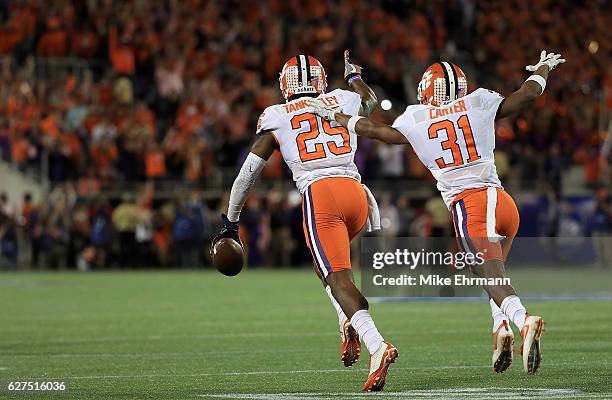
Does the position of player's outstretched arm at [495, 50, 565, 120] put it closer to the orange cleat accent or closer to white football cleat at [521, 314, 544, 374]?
white football cleat at [521, 314, 544, 374]

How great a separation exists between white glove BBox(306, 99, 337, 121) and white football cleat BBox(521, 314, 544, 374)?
1.91 metres

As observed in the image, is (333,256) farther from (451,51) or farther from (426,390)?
(451,51)

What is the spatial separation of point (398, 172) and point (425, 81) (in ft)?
59.7

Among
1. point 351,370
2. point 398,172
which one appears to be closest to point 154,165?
point 398,172

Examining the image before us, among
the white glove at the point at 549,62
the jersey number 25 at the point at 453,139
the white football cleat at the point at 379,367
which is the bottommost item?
the white football cleat at the point at 379,367

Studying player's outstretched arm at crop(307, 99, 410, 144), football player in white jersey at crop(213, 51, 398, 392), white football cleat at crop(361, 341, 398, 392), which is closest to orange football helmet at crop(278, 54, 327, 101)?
football player in white jersey at crop(213, 51, 398, 392)

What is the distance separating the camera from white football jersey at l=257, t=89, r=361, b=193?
30.4ft

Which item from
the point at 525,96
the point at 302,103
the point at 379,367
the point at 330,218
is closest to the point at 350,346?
the point at 330,218

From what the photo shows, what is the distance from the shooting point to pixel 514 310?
8625 millimetres

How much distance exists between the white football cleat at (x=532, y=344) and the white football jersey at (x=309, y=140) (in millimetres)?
1718

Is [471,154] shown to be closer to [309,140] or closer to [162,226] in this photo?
[309,140]

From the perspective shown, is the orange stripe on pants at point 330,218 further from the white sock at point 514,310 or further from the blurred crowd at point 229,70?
the blurred crowd at point 229,70

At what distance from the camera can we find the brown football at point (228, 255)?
392 inches

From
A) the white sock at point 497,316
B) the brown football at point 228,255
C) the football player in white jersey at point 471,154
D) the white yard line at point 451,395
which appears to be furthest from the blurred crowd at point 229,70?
the white yard line at point 451,395
